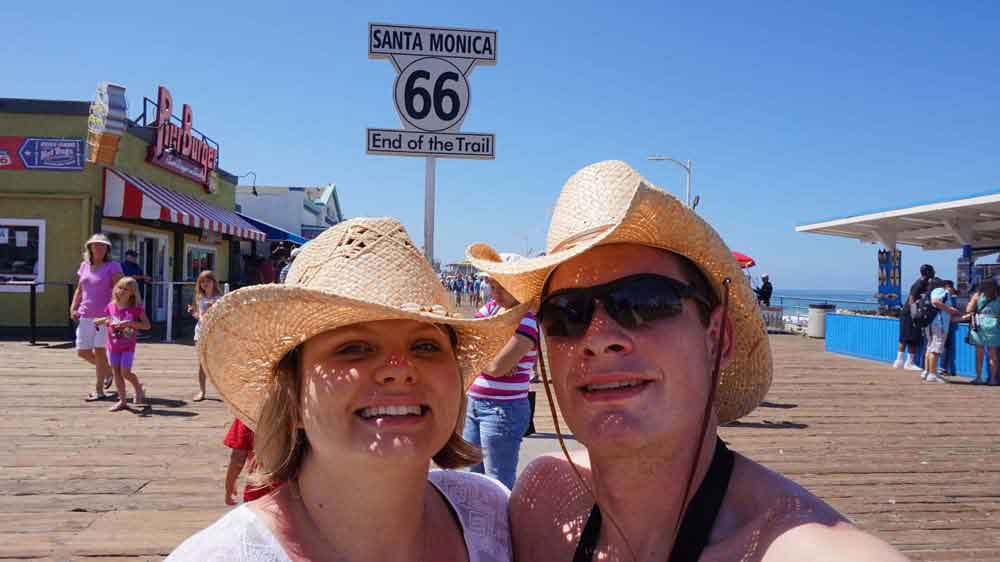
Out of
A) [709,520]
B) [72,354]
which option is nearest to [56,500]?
[709,520]

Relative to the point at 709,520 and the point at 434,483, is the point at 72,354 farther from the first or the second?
the point at 709,520

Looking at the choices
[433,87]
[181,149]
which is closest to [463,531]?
[433,87]

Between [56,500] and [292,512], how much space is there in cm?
424

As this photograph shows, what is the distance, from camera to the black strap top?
1.42 meters

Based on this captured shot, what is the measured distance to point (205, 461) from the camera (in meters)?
5.85

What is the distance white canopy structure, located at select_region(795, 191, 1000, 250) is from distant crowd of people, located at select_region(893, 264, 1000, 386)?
8.98 ft

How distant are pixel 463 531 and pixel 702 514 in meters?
0.66

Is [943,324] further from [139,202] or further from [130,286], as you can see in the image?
[139,202]

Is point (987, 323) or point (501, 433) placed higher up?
point (987, 323)

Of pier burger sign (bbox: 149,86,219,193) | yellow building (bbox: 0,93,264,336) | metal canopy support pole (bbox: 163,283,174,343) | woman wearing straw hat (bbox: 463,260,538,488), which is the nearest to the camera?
woman wearing straw hat (bbox: 463,260,538,488)

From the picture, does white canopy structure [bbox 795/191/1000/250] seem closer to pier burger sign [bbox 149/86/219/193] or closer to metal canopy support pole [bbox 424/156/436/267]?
metal canopy support pole [bbox 424/156/436/267]

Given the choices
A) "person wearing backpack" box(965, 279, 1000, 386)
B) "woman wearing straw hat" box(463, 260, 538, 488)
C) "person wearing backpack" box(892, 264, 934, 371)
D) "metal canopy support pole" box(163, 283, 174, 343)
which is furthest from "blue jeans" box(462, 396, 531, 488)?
"metal canopy support pole" box(163, 283, 174, 343)

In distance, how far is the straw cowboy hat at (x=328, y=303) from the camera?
1570mm

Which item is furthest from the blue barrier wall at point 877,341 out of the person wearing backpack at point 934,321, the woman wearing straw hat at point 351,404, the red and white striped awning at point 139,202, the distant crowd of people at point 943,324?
the red and white striped awning at point 139,202
